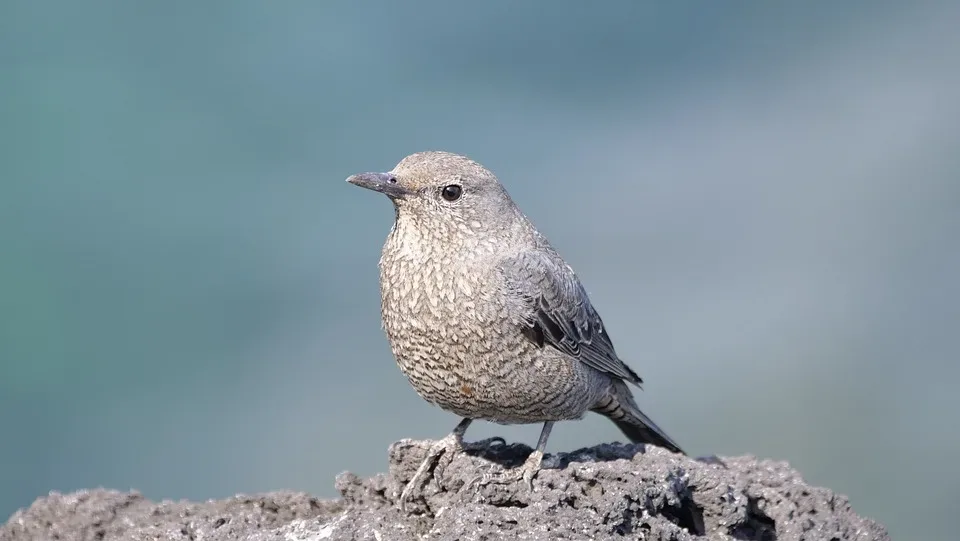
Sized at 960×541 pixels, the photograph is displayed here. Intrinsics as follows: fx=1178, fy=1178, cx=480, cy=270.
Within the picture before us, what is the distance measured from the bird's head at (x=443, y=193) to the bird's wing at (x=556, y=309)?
283mm

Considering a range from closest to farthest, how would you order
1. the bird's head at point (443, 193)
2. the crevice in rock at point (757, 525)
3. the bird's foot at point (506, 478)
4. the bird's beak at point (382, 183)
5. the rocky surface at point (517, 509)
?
the rocky surface at point (517, 509) → the bird's foot at point (506, 478) → the bird's beak at point (382, 183) → the bird's head at point (443, 193) → the crevice in rock at point (757, 525)

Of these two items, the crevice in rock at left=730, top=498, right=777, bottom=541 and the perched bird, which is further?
the crevice in rock at left=730, top=498, right=777, bottom=541

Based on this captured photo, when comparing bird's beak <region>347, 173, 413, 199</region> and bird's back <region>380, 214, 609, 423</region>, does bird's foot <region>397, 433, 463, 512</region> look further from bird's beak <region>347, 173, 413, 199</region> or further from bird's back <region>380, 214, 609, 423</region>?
bird's beak <region>347, 173, 413, 199</region>

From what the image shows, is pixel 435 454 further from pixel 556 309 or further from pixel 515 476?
pixel 556 309

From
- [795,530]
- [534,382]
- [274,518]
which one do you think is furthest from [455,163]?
[795,530]

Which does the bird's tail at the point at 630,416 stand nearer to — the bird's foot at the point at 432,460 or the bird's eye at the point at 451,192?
the bird's foot at the point at 432,460

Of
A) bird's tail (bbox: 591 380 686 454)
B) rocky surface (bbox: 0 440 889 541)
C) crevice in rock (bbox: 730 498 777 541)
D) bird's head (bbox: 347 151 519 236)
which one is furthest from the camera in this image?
bird's tail (bbox: 591 380 686 454)

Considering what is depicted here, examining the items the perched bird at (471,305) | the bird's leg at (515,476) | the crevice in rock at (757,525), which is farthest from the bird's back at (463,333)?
the crevice in rock at (757,525)

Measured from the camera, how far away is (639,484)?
5.72 meters

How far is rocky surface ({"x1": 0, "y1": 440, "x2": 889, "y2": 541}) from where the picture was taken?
18.4 feet

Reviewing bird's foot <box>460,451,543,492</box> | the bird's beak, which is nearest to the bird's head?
the bird's beak

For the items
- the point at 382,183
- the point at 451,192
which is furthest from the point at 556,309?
the point at 382,183

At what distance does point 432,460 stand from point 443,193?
4.72ft

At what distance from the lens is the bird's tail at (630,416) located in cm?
709
